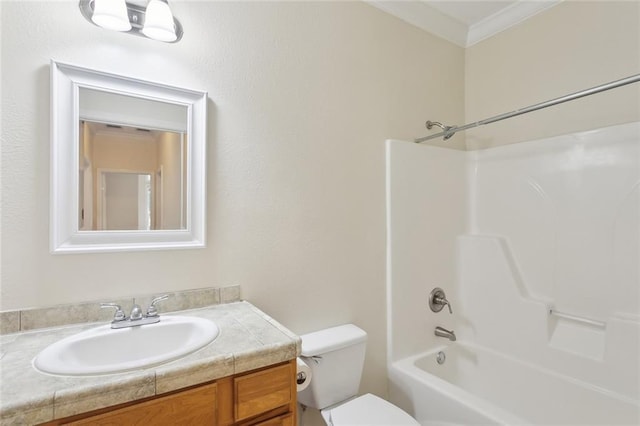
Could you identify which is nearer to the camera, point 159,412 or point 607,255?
point 159,412

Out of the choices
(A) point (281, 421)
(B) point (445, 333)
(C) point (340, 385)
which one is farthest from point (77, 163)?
(B) point (445, 333)

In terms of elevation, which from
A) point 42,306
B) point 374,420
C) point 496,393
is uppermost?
point 42,306

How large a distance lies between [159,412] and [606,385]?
216 cm

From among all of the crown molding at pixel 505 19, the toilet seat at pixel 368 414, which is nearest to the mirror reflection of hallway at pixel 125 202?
the toilet seat at pixel 368 414

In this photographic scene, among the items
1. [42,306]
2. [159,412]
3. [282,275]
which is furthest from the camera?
A: [282,275]

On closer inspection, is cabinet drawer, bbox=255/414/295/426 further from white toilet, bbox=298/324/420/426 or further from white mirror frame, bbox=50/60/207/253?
white mirror frame, bbox=50/60/207/253

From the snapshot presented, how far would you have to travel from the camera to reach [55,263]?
45.6 inches

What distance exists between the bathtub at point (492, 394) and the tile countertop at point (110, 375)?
1.03m

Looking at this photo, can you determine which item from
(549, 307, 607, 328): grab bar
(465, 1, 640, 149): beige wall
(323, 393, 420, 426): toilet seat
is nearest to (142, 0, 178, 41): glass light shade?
(323, 393, 420, 426): toilet seat

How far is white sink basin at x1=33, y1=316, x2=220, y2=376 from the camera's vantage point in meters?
0.85

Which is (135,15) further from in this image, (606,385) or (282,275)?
(606,385)

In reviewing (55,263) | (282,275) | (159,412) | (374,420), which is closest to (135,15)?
(55,263)

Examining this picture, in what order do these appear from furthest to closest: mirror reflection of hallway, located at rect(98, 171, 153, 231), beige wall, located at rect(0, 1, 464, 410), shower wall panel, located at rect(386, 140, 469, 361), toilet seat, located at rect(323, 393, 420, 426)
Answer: shower wall panel, located at rect(386, 140, 469, 361) < toilet seat, located at rect(323, 393, 420, 426) < mirror reflection of hallway, located at rect(98, 171, 153, 231) < beige wall, located at rect(0, 1, 464, 410)

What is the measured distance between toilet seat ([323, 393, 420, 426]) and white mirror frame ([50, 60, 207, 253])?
3.41 ft
